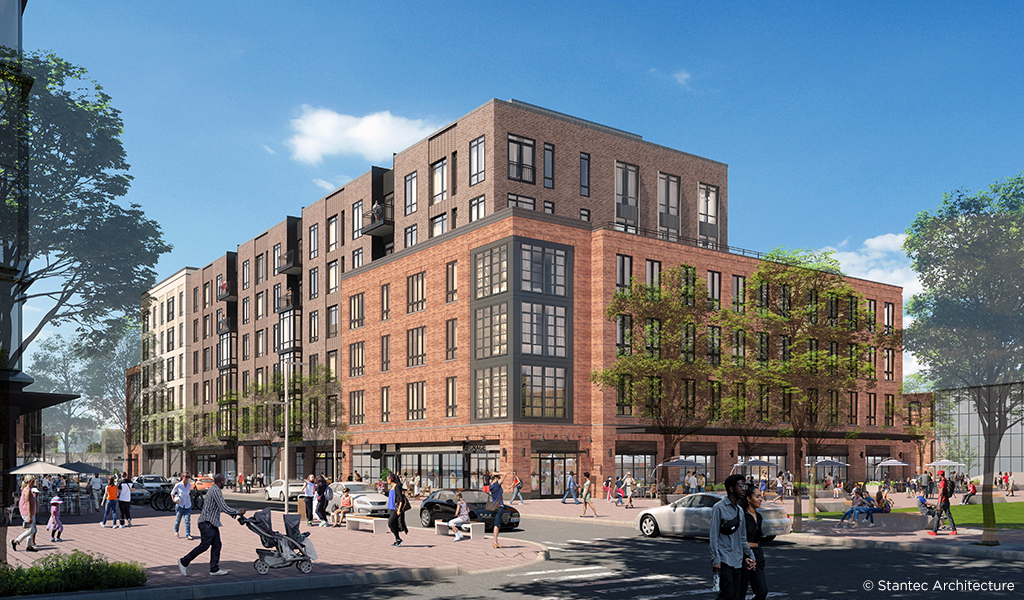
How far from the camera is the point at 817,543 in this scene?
25.6m

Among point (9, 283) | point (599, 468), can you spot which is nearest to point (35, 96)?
point (9, 283)

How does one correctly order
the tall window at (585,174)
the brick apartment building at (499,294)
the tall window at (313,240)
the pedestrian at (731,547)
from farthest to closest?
the tall window at (313,240) < the tall window at (585,174) < the brick apartment building at (499,294) < the pedestrian at (731,547)

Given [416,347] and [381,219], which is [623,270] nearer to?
[416,347]

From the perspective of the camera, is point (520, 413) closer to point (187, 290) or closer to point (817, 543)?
point (817, 543)

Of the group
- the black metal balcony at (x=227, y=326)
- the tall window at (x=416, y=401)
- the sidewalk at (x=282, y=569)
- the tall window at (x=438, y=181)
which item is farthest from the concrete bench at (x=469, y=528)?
the black metal balcony at (x=227, y=326)

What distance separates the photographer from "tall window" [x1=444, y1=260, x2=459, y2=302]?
57156mm

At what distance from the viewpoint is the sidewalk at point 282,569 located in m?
15.8

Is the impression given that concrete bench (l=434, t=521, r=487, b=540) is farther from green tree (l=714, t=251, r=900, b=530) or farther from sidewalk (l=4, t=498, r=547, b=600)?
green tree (l=714, t=251, r=900, b=530)

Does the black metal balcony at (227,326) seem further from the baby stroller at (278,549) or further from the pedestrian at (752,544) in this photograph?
the pedestrian at (752,544)

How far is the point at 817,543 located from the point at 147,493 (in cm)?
→ 3832

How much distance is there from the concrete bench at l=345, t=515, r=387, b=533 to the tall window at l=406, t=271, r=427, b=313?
31.6 m

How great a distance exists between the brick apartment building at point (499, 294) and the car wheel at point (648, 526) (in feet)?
55.5

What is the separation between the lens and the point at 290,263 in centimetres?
8088

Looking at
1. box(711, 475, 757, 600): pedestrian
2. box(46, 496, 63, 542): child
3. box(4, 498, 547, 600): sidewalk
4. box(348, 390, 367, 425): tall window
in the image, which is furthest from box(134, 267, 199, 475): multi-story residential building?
box(711, 475, 757, 600): pedestrian
